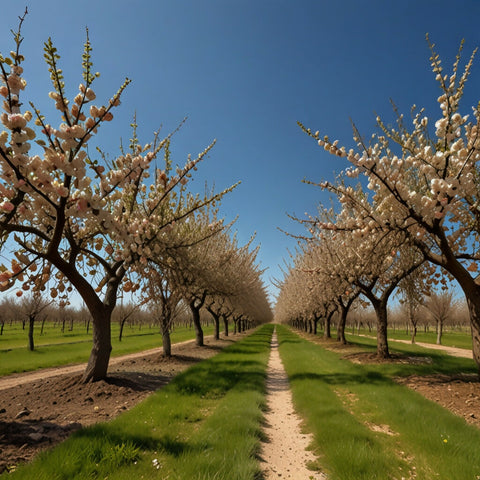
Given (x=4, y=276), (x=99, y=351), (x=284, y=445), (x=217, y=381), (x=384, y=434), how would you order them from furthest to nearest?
(x=217, y=381) → (x=99, y=351) → (x=384, y=434) → (x=284, y=445) → (x=4, y=276)

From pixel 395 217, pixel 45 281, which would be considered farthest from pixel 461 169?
pixel 45 281

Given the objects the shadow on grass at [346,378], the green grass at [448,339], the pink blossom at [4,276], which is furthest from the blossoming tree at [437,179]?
the green grass at [448,339]

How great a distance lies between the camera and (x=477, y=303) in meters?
8.18

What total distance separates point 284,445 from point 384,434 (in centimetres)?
197

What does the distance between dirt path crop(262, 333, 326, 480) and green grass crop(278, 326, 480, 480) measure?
0.83 ft

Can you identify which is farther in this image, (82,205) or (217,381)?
(217,381)

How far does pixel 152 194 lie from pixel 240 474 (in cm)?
622

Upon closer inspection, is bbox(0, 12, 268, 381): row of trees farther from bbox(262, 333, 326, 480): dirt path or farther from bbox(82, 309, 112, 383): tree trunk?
bbox(262, 333, 326, 480): dirt path

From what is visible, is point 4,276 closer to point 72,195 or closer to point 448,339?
point 72,195

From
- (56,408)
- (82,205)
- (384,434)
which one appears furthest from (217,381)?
(82,205)

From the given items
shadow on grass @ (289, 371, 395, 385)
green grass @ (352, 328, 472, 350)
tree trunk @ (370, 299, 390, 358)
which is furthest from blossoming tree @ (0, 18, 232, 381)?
green grass @ (352, 328, 472, 350)

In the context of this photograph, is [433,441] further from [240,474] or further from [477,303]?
[477,303]

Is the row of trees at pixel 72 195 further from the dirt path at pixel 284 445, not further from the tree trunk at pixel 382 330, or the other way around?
the tree trunk at pixel 382 330

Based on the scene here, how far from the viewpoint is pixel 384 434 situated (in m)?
5.47
